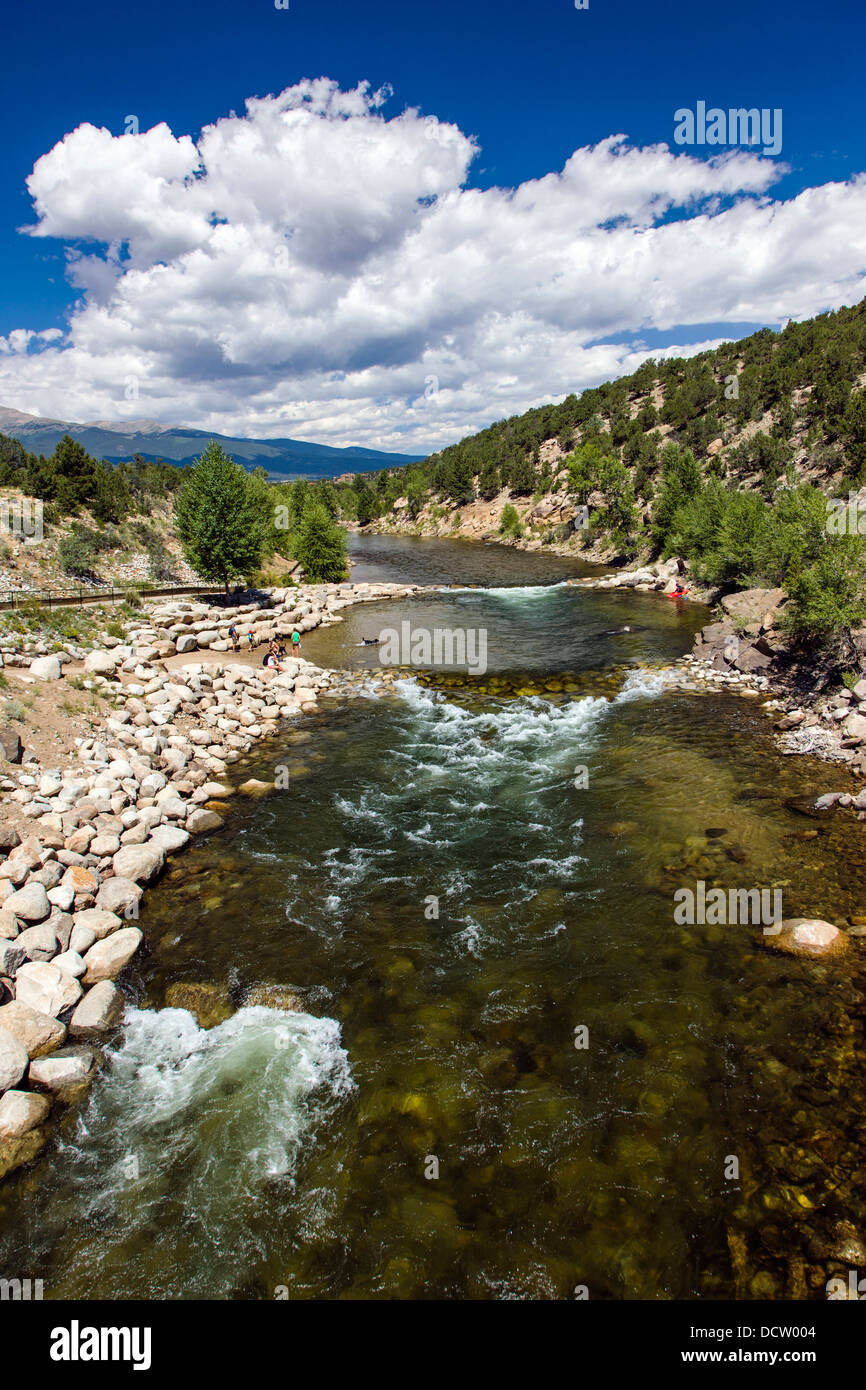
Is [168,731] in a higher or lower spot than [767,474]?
lower

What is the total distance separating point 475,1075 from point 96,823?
38.5 ft

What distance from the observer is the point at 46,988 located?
10.8m

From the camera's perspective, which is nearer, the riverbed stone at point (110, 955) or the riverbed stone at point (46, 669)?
the riverbed stone at point (110, 955)

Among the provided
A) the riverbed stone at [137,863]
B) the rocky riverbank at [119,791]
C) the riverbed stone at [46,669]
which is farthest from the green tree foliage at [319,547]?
the riverbed stone at [137,863]

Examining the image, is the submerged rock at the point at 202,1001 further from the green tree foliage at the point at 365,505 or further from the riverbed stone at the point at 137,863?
the green tree foliage at the point at 365,505

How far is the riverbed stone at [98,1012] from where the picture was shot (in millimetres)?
10492

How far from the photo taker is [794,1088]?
345 inches

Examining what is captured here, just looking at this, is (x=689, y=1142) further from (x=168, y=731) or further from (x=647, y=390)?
(x=647, y=390)

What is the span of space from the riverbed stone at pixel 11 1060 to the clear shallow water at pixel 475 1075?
4.48ft

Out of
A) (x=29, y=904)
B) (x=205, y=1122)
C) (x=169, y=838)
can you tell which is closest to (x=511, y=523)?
(x=169, y=838)

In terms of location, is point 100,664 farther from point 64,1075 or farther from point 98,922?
point 64,1075

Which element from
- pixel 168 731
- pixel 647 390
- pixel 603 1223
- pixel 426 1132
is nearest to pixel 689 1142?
pixel 603 1223

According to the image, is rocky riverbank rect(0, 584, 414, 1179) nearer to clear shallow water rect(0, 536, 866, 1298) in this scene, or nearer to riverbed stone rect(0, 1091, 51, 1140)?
riverbed stone rect(0, 1091, 51, 1140)
